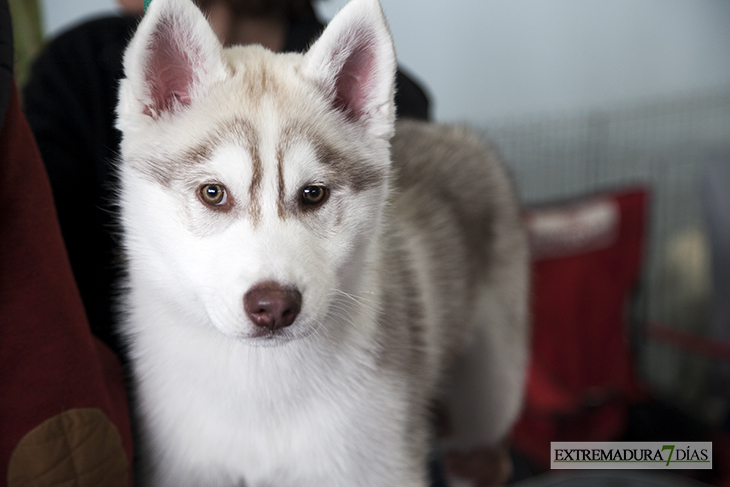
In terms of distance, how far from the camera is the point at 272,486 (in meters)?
0.96

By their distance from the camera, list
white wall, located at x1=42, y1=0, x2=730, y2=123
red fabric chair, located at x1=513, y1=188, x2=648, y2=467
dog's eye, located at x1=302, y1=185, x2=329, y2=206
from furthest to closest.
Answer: white wall, located at x1=42, y1=0, x2=730, y2=123 < red fabric chair, located at x1=513, y1=188, x2=648, y2=467 < dog's eye, located at x1=302, y1=185, x2=329, y2=206

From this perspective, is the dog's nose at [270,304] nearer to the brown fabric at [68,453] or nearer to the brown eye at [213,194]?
the brown eye at [213,194]

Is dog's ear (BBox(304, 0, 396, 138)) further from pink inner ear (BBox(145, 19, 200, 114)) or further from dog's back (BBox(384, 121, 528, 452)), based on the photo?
dog's back (BBox(384, 121, 528, 452))

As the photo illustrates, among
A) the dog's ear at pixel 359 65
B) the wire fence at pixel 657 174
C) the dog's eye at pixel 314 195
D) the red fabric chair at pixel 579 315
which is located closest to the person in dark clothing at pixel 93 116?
the dog's ear at pixel 359 65

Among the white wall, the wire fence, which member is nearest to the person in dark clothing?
the white wall

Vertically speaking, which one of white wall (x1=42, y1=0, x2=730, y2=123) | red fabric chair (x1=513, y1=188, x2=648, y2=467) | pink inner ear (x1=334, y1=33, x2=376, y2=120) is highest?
white wall (x1=42, y1=0, x2=730, y2=123)

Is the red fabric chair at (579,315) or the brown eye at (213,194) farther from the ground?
the brown eye at (213,194)

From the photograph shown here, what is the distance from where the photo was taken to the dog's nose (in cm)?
69

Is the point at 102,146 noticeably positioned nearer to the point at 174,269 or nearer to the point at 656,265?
the point at 174,269

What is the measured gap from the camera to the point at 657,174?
3.26 m

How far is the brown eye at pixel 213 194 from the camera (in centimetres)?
77

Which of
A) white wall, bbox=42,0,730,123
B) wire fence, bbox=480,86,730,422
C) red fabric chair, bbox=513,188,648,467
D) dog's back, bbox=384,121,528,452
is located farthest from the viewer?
wire fence, bbox=480,86,730,422

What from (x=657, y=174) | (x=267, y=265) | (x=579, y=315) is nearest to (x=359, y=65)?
(x=267, y=265)

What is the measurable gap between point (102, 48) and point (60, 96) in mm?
135
